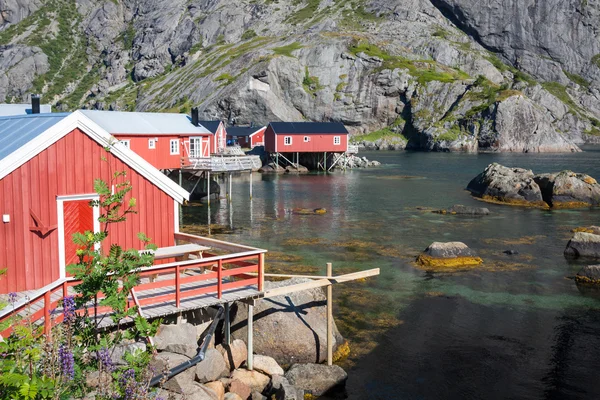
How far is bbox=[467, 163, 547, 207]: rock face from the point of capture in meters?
58.1

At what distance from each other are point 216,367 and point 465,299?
14458 millimetres

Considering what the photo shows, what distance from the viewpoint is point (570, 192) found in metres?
57.6

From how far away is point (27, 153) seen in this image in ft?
51.0

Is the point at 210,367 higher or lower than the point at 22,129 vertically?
lower

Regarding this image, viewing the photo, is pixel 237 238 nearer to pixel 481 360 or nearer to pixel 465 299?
pixel 465 299

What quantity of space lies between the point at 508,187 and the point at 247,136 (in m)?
77.2

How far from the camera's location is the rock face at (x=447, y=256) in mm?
31672

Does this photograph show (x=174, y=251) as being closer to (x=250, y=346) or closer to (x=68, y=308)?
(x=250, y=346)

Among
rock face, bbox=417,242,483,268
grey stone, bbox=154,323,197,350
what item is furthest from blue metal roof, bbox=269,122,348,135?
grey stone, bbox=154,323,197,350

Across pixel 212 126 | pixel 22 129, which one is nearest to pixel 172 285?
pixel 22 129

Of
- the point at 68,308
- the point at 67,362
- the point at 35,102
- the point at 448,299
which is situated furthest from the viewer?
the point at 35,102

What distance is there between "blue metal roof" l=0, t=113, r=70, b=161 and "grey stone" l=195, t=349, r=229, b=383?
7392 mm

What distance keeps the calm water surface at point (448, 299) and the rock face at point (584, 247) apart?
3.54 feet

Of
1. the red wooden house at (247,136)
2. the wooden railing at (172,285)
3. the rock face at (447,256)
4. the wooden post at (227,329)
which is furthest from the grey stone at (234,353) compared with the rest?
the red wooden house at (247,136)
